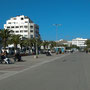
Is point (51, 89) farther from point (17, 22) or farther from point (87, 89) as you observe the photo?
point (17, 22)

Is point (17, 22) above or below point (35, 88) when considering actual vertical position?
above

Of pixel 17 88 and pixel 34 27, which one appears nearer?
pixel 17 88

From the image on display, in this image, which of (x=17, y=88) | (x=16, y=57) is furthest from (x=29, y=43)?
(x=17, y=88)

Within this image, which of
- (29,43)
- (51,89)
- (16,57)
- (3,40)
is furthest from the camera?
(29,43)

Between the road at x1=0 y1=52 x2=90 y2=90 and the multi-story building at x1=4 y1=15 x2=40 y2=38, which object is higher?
the multi-story building at x1=4 y1=15 x2=40 y2=38

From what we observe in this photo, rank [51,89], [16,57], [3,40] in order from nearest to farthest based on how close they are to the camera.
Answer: [51,89] < [16,57] < [3,40]

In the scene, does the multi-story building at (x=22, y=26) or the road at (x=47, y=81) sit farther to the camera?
the multi-story building at (x=22, y=26)

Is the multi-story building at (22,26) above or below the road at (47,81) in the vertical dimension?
above

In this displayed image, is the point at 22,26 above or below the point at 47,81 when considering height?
above

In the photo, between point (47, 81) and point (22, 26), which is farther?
point (22, 26)

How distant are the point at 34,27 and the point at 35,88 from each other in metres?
115

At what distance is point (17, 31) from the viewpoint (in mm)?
123188

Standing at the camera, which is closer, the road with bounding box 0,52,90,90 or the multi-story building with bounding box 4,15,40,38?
the road with bounding box 0,52,90,90

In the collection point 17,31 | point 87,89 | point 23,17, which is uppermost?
point 23,17
